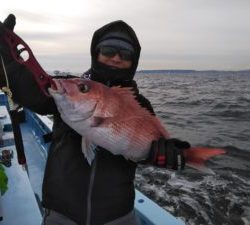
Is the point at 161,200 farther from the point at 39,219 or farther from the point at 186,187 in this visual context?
the point at 39,219

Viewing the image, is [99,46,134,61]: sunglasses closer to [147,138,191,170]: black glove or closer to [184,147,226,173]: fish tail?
[147,138,191,170]: black glove

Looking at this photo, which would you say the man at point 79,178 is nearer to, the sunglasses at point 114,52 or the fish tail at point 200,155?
the fish tail at point 200,155

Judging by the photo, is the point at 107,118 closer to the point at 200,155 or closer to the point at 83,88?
the point at 83,88

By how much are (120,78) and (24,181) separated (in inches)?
86.5

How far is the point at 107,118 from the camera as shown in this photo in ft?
7.89

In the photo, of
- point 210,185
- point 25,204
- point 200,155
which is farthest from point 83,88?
point 210,185

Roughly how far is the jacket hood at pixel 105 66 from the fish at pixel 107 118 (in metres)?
0.61

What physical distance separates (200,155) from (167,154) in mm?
265

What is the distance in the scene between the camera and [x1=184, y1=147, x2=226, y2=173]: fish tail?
2.65m

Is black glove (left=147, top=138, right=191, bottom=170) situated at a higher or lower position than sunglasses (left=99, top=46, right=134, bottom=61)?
lower

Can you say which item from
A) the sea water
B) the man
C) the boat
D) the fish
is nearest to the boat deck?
the boat

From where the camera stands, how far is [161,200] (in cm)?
695

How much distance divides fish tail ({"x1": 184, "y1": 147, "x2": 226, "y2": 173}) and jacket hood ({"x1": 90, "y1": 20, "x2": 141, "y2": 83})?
0.97m

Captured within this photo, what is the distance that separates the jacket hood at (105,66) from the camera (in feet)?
10.4
